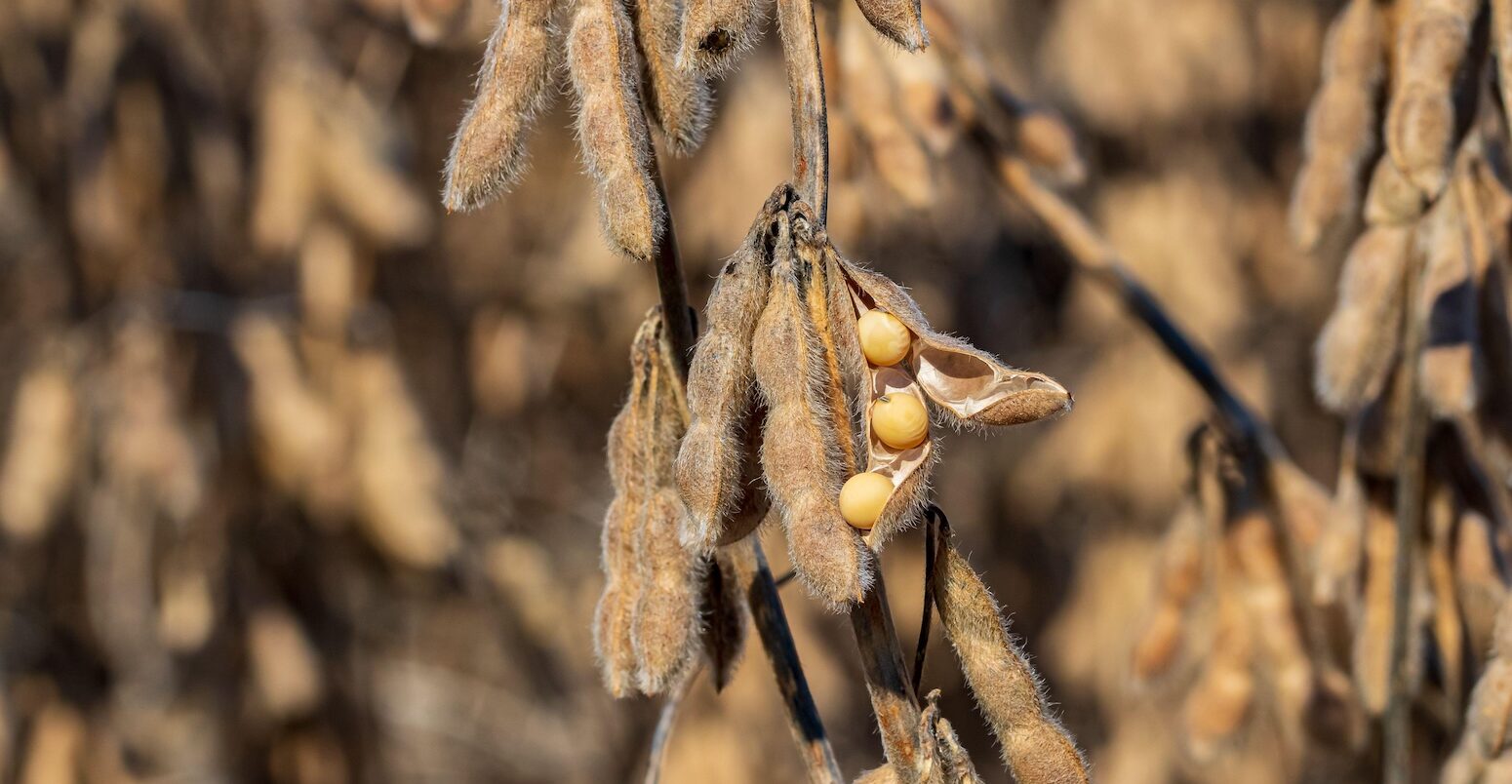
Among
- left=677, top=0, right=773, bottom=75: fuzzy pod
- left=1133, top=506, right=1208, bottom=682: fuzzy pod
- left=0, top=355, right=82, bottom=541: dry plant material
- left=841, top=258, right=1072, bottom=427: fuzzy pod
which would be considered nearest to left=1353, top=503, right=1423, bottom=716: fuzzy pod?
left=1133, top=506, right=1208, bottom=682: fuzzy pod

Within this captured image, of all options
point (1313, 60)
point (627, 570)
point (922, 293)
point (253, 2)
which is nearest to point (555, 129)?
point (253, 2)

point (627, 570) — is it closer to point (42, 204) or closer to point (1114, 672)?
point (1114, 672)

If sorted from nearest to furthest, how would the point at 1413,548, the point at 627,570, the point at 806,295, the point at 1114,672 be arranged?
the point at 806,295 → the point at 627,570 → the point at 1413,548 → the point at 1114,672

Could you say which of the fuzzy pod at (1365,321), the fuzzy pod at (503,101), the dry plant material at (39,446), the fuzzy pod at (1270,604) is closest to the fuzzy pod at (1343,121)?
the fuzzy pod at (1365,321)

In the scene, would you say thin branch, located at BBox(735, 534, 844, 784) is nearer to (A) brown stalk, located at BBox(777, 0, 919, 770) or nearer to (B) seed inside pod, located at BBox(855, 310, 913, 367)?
(A) brown stalk, located at BBox(777, 0, 919, 770)

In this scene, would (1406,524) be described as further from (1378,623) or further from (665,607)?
(665,607)

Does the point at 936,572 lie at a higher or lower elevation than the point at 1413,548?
higher
